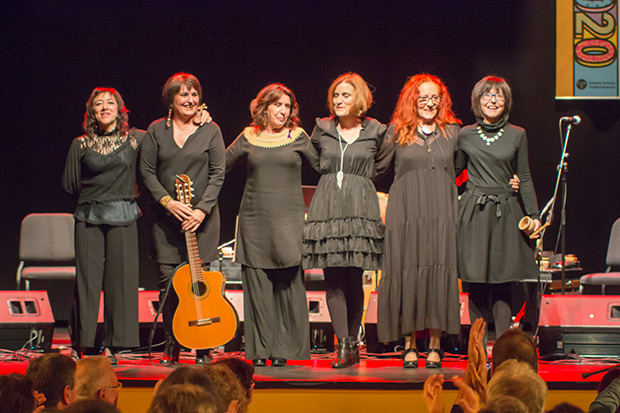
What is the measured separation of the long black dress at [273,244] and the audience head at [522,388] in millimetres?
2482

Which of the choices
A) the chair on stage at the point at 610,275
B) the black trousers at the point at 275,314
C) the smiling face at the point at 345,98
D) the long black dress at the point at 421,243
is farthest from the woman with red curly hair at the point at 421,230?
the chair on stage at the point at 610,275

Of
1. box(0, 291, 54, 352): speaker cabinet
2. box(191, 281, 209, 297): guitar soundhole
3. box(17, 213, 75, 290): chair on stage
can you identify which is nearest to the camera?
box(191, 281, 209, 297): guitar soundhole

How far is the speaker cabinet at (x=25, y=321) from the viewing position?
5.54 metres

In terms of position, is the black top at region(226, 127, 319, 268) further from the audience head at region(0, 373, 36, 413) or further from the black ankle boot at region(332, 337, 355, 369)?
the audience head at region(0, 373, 36, 413)

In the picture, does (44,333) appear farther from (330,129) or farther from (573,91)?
(573,91)

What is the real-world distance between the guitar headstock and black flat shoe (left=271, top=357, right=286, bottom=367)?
104 centimetres

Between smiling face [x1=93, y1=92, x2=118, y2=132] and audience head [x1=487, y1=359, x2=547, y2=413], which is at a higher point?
smiling face [x1=93, y1=92, x2=118, y2=132]

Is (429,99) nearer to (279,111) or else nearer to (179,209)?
(279,111)

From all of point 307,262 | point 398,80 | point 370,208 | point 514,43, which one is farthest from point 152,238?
point 514,43

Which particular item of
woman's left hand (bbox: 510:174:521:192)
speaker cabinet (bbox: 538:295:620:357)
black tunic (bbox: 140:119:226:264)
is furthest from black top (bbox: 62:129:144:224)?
speaker cabinet (bbox: 538:295:620:357)

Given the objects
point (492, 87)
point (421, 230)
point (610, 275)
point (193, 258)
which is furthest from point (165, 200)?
point (610, 275)

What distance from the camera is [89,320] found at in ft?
16.1

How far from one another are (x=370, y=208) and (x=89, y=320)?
5.83 feet

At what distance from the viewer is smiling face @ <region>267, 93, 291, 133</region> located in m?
4.86
